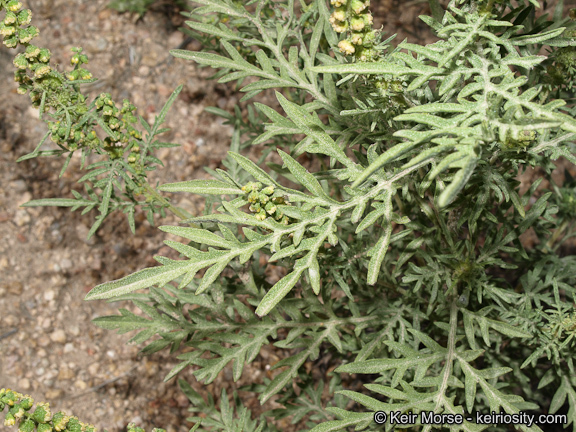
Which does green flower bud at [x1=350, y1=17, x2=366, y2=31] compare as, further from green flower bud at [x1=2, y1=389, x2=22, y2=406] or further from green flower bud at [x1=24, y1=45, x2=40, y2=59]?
green flower bud at [x1=2, y1=389, x2=22, y2=406]

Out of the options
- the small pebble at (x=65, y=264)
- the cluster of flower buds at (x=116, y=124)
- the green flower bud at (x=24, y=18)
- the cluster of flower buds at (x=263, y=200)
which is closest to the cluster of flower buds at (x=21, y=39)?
the green flower bud at (x=24, y=18)

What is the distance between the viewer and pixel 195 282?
Answer: 2.09m

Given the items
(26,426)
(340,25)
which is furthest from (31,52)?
(26,426)

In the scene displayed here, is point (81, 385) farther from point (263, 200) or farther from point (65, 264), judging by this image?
point (263, 200)

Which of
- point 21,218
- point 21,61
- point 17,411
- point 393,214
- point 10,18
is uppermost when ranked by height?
point 10,18

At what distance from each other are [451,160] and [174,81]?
2.76 meters

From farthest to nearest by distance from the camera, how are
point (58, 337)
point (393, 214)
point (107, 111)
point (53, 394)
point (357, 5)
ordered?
point (58, 337) < point (53, 394) < point (107, 111) < point (393, 214) < point (357, 5)

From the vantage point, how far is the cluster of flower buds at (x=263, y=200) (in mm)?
1345

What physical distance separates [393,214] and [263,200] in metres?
0.37

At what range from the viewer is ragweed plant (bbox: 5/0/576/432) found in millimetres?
1253

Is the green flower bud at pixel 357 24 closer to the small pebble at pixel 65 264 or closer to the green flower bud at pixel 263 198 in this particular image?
the green flower bud at pixel 263 198

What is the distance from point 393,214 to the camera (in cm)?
147

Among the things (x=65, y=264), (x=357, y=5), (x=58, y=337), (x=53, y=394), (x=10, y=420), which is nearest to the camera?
(x=357, y=5)

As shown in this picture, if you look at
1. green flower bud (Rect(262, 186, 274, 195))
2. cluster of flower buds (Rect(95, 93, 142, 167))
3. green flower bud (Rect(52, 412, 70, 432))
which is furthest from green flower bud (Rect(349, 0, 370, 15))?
green flower bud (Rect(52, 412, 70, 432))
